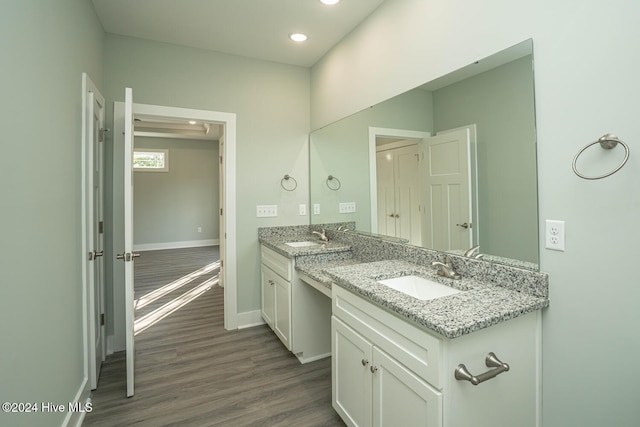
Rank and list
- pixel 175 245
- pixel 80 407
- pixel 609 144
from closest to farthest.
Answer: pixel 609 144 → pixel 80 407 → pixel 175 245

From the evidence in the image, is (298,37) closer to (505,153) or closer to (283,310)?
(505,153)

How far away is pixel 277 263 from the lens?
273cm

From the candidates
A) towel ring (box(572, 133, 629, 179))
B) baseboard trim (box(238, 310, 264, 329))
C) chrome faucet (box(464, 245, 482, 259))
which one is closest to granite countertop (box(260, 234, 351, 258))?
baseboard trim (box(238, 310, 264, 329))

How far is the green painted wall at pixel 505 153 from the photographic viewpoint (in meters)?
1.37

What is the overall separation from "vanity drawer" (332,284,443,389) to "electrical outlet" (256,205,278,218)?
1.72 meters

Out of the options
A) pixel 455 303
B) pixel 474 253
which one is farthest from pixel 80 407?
pixel 474 253

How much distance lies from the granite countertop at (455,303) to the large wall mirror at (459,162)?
19cm

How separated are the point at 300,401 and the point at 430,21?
247 centimetres

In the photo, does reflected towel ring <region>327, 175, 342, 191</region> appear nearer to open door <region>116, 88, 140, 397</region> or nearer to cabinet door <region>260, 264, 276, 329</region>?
cabinet door <region>260, 264, 276, 329</region>

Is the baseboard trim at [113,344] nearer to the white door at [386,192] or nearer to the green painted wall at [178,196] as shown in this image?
the white door at [386,192]

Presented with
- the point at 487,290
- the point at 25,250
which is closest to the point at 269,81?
the point at 25,250

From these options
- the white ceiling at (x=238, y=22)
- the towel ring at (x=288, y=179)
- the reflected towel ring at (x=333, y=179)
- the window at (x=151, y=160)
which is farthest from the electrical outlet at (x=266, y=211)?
the window at (x=151, y=160)

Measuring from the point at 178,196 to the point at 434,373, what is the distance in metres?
8.08

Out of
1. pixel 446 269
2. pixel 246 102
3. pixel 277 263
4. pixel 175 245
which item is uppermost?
pixel 246 102
